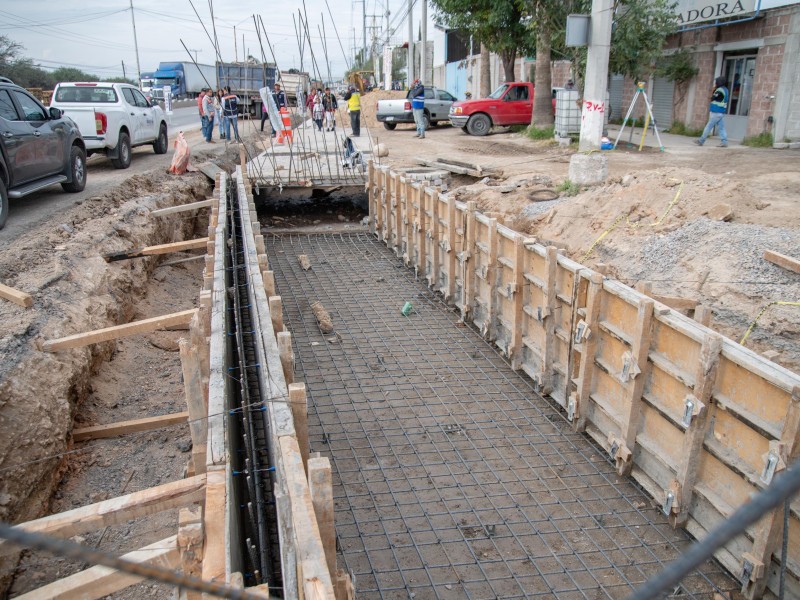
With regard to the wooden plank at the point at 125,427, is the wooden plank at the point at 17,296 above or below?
above

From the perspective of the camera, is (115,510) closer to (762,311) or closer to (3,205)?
(762,311)

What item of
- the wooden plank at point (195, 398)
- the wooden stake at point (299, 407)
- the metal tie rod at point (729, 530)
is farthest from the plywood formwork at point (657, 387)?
the wooden plank at point (195, 398)

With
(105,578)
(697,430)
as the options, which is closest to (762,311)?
(697,430)

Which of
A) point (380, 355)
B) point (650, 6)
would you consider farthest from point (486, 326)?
point (650, 6)

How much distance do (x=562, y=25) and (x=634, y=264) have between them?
13270 millimetres

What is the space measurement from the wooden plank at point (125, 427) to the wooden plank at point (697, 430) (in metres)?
3.74

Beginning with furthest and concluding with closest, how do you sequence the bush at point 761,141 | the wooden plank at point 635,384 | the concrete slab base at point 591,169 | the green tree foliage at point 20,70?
1. the green tree foliage at point 20,70
2. the bush at point 761,141
3. the concrete slab base at point 591,169
4. the wooden plank at point 635,384

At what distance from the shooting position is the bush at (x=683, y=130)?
749 inches

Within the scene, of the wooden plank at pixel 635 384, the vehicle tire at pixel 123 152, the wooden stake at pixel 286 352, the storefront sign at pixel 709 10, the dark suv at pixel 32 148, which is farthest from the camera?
the storefront sign at pixel 709 10

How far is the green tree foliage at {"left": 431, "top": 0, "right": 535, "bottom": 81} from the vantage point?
21953 millimetres

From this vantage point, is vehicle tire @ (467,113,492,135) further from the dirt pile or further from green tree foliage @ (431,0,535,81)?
the dirt pile

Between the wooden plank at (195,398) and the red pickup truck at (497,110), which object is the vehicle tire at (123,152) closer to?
the wooden plank at (195,398)

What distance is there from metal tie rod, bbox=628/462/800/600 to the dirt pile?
3.78 m

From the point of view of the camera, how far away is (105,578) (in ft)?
9.29
